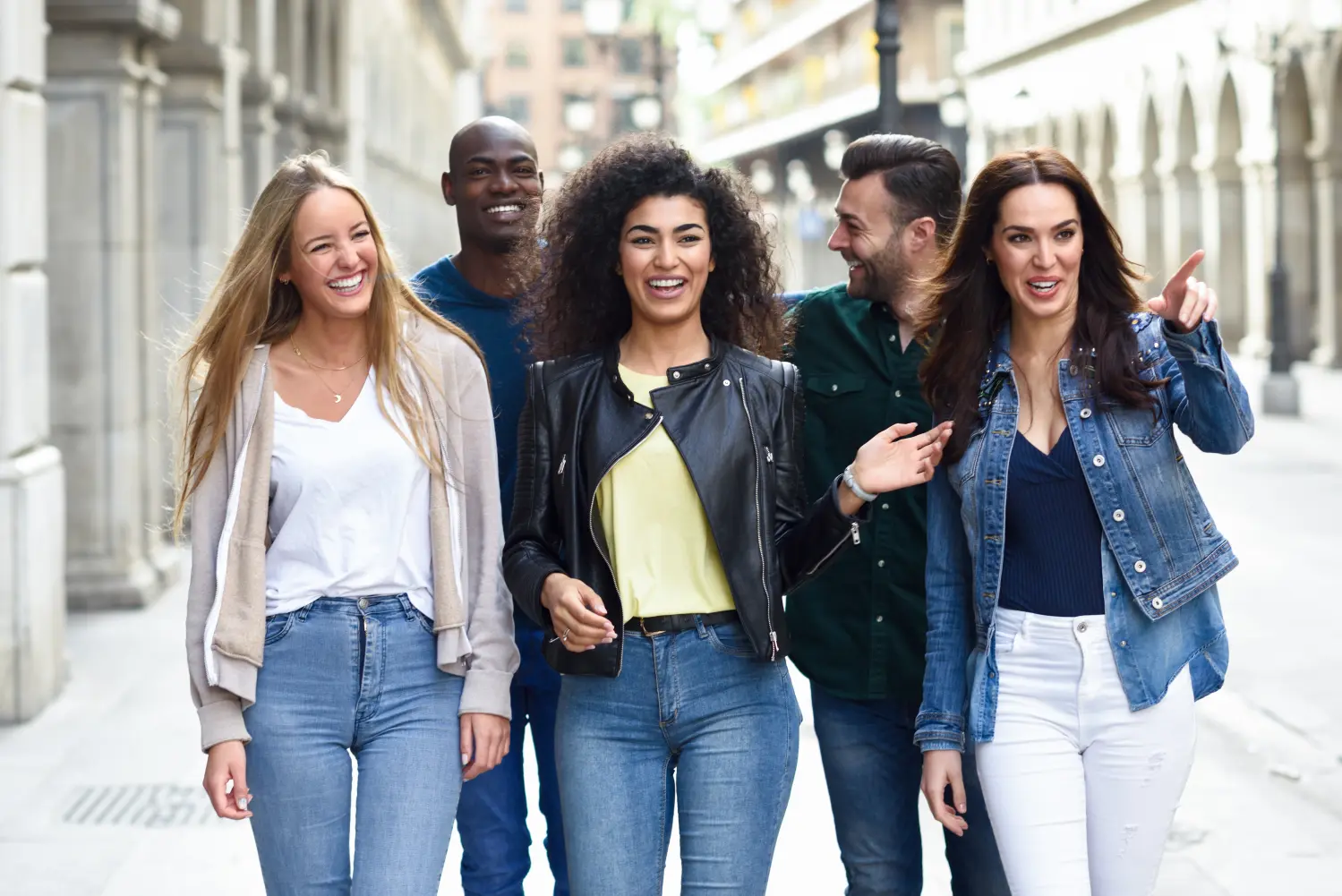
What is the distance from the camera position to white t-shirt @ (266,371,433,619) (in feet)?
12.1

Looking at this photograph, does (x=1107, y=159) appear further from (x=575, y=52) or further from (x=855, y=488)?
(x=575, y=52)

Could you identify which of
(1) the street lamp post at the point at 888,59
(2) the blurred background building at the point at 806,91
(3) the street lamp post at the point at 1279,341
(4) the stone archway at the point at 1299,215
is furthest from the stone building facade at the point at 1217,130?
(1) the street lamp post at the point at 888,59

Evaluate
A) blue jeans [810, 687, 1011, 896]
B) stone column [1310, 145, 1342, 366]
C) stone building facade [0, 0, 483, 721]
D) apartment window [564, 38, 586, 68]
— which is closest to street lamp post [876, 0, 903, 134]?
stone building facade [0, 0, 483, 721]

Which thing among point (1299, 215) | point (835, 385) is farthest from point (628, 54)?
point (835, 385)

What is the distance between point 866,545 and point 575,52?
436ft

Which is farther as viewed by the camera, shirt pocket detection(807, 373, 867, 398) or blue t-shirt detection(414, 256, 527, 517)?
blue t-shirt detection(414, 256, 527, 517)

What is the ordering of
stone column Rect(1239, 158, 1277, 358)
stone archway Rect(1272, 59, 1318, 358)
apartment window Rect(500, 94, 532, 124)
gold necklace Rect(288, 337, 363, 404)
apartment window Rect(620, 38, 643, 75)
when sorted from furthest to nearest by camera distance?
apartment window Rect(500, 94, 532, 124), apartment window Rect(620, 38, 643, 75), stone column Rect(1239, 158, 1277, 358), stone archway Rect(1272, 59, 1318, 358), gold necklace Rect(288, 337, 363, 404)

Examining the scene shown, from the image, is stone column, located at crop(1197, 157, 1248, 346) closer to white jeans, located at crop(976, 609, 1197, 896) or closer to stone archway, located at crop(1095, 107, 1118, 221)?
stone archway, located at crop(1095, 107, 1118, 221)

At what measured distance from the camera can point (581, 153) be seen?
120 meters

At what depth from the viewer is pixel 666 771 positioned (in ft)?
12.4

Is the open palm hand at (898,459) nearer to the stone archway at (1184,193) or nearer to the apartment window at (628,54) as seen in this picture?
the stone archway at (1184,193)

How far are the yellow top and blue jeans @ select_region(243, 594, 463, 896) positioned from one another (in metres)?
0.43

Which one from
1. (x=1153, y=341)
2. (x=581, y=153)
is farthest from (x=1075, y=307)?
(x=581, y=153)

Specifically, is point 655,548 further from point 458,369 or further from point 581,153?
point 581,153
